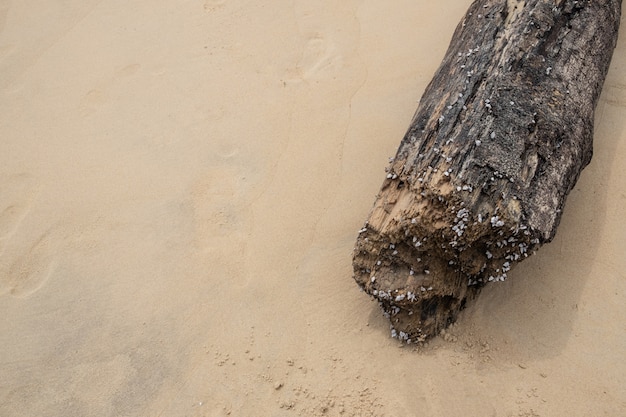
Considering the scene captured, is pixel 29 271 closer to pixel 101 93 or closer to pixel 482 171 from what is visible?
pixel 101 93

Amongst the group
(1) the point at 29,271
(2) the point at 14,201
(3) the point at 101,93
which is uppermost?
(3) the point at 101,93

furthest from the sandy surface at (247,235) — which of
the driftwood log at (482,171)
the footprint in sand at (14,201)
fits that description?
the driftwood log at (482,171)

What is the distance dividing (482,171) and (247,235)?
56.6 inches

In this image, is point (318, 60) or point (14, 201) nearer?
point (14, 201)

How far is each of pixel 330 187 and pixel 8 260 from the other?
1.95m

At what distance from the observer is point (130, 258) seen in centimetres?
Answer: 334

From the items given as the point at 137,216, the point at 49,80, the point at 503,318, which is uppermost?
the point at 49,80

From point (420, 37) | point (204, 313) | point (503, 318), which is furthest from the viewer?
point (420, 37)

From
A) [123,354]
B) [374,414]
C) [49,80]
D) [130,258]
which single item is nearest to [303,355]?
[374,414]

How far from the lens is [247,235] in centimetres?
335

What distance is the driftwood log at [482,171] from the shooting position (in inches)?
98.2

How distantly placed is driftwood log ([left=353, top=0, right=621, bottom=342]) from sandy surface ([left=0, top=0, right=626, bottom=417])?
35cm

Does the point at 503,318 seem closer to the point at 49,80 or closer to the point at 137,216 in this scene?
the point at 137,216

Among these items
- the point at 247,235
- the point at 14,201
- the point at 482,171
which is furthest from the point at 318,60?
the point at 14,201
